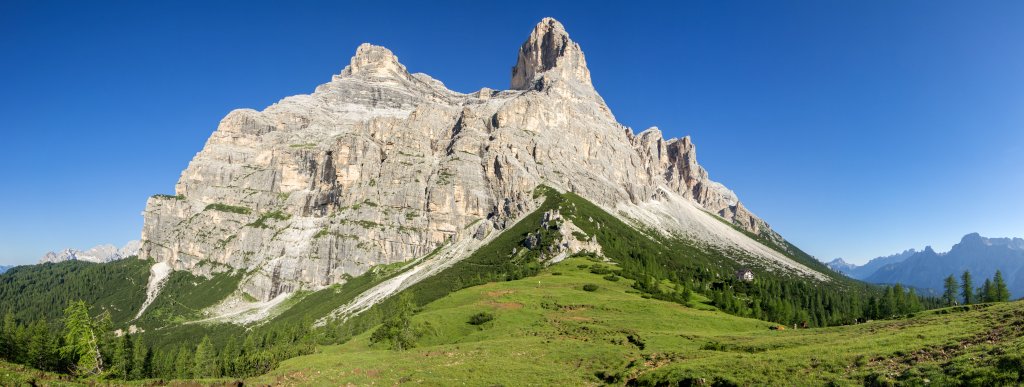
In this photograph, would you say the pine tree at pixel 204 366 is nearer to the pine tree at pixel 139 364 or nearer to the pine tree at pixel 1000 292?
the pine tree at pixel 139 364

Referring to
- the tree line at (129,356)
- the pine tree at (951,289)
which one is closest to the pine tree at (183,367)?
the tree line at (129,356)

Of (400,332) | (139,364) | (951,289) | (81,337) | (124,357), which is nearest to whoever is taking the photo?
(81,337)

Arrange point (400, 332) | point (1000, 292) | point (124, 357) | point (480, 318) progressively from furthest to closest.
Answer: point (1000, 292)
point (124, 357)
point (480, 318)
point (400, 332)

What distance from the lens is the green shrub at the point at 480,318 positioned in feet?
274

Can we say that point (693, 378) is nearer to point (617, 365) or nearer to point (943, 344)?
point (617, 365)

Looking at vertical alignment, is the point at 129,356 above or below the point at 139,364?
above

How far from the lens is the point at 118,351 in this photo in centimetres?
10856

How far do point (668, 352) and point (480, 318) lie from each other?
40.4 m

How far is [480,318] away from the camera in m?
84.5

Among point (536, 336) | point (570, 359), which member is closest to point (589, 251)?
point (536, 336)

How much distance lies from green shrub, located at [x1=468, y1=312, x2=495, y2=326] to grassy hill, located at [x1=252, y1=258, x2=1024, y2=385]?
1.58 metres

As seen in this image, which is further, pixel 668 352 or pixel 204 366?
pixel 204 366

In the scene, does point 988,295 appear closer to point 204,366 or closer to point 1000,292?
point 1000,292

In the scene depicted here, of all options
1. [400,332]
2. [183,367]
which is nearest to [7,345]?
[183,367]
